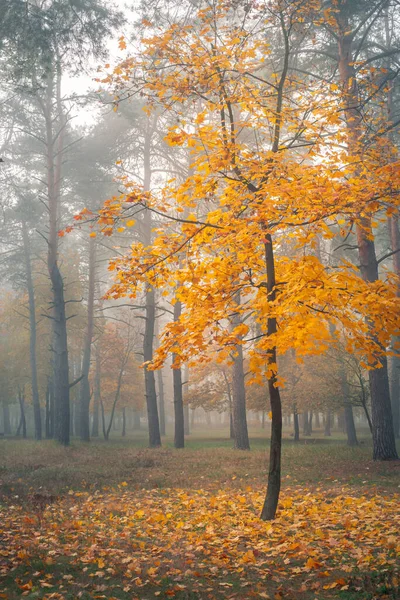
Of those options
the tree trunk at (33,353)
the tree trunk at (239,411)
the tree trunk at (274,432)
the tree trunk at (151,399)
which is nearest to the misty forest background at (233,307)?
the tree trunk at (274,432)

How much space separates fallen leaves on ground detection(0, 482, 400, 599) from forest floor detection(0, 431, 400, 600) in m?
0.01

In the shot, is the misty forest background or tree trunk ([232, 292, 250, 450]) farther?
tree trunk ([232, 292, 250, 450])

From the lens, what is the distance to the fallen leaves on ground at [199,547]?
4.64 meters

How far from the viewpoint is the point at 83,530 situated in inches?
264

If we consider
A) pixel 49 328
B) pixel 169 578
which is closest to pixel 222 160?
pixel 169 578

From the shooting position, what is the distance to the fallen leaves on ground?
4.64m

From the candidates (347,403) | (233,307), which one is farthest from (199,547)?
(347,403)

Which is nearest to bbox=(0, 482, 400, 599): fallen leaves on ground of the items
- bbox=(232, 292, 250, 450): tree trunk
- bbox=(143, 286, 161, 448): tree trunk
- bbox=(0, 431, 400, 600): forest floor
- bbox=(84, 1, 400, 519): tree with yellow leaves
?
bbox=(0, 431, 400, 600): forest floor

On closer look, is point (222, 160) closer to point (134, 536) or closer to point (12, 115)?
point (134, 536)

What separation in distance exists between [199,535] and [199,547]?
750 millimetres

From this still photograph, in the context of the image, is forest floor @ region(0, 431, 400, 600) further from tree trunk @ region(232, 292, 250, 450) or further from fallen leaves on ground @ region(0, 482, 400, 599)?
tree trunk @ region(232, 292, 250, 450)

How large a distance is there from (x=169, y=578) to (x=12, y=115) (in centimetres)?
1982

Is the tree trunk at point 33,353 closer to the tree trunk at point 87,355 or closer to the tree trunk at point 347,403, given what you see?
the tree trunk at point 87,355

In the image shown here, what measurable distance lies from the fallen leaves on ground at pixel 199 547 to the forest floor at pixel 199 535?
0.01 m
